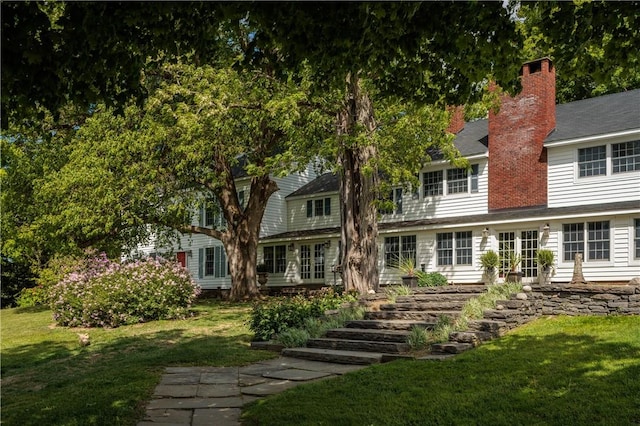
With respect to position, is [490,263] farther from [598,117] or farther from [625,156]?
[598,117]

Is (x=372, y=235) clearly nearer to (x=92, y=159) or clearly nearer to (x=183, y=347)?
(x=183, y=347)

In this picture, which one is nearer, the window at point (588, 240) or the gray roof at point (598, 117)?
the window at point (588, 240)

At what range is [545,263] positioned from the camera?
19.8 meters

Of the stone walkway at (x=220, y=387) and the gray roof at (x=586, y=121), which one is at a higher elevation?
the gray roof at (x=586, y=121)

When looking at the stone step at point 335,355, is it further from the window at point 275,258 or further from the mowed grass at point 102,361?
the window at point 275,258

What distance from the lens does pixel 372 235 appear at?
17016 mm

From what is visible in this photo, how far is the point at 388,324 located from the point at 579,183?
1145cm

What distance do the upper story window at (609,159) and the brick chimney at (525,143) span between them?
1.41m

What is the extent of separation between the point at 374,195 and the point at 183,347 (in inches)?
287

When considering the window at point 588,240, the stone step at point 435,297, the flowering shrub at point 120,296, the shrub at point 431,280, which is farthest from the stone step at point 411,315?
the window at point 588,240

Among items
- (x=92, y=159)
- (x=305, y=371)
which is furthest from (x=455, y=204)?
(x=305, y=371)

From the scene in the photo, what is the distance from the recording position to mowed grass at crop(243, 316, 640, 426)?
6.41 m

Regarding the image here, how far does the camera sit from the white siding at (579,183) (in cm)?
1939

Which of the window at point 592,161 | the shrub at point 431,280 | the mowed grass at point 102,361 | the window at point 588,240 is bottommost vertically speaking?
the mowed grass at point 102,361
